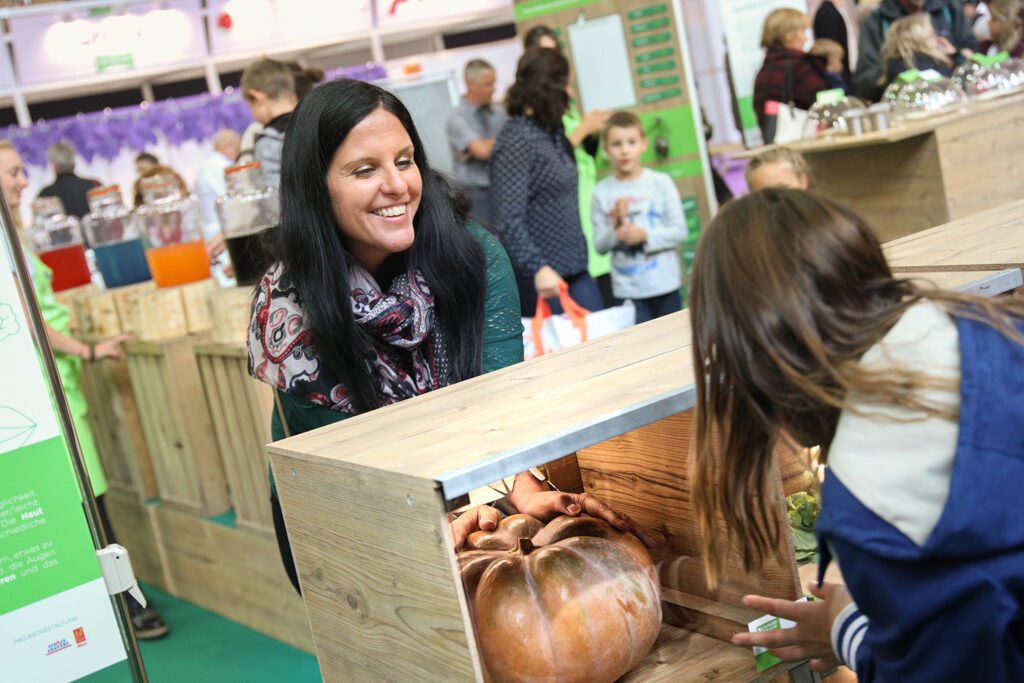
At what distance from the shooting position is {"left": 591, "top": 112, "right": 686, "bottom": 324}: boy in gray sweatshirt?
4605mm

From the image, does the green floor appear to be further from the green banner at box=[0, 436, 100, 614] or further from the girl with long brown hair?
the girl with long brown hair

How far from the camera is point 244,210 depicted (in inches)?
142

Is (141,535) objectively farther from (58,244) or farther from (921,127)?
(921,127)

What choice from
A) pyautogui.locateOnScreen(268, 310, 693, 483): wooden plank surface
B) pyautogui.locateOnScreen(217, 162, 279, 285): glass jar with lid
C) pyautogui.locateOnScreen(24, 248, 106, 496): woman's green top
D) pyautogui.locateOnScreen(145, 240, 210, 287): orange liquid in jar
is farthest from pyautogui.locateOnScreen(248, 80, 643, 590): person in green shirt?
pyautogui.locateOnScreen(145, 240, 210, 287): orange liquid in jar

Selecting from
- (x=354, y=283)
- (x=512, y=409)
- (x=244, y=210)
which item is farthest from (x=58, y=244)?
(x=512, y=409)

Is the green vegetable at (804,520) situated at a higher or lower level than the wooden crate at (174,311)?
lower

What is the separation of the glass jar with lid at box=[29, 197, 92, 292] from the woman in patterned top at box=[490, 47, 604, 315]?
2.03m

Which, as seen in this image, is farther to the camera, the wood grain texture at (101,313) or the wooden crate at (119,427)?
the wooden crate at (119,427)

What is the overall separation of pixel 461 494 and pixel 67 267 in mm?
4415

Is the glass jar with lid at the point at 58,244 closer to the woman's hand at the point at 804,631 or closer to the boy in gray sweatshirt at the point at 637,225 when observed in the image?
the boy in gray sweatshirt at the point at 637,225

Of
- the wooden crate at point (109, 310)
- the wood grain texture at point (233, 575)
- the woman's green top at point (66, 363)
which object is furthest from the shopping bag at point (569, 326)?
the wooden crate at point (109, 310)

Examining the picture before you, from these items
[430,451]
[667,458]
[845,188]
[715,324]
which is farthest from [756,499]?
[845,188]

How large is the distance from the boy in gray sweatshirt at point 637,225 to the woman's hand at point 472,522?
3405mm

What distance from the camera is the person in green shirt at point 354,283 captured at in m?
1.89
